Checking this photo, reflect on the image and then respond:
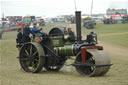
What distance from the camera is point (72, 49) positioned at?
459 inches

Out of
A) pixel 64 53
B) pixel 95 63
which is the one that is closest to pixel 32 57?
pixel 64 53

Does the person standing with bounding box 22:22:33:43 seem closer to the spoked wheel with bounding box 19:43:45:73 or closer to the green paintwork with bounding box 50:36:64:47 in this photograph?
the spoked wheel with bounding box 19:43:45:73

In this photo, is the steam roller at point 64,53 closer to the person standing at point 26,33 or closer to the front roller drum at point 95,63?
the front roller drum at point 95,63

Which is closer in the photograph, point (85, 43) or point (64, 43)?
point (85, 43)

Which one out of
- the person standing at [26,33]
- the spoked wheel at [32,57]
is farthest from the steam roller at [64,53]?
the person standing at [26,33]

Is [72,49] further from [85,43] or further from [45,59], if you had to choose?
[45,59]

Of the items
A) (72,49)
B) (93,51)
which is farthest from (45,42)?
(93,51)

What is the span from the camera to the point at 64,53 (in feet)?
39.5

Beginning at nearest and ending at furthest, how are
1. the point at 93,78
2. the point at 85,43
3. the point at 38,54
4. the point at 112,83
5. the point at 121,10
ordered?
the point at 112,83
the point at 93,78
the point at 85,43
the point at 38,54
the point at 121,10

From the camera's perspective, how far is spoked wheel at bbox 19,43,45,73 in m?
12.2

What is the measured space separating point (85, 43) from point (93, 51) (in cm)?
56

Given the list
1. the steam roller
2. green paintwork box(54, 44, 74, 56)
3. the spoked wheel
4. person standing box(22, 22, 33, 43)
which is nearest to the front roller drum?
the steam roller

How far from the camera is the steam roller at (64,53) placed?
36.0ft

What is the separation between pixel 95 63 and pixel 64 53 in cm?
162
